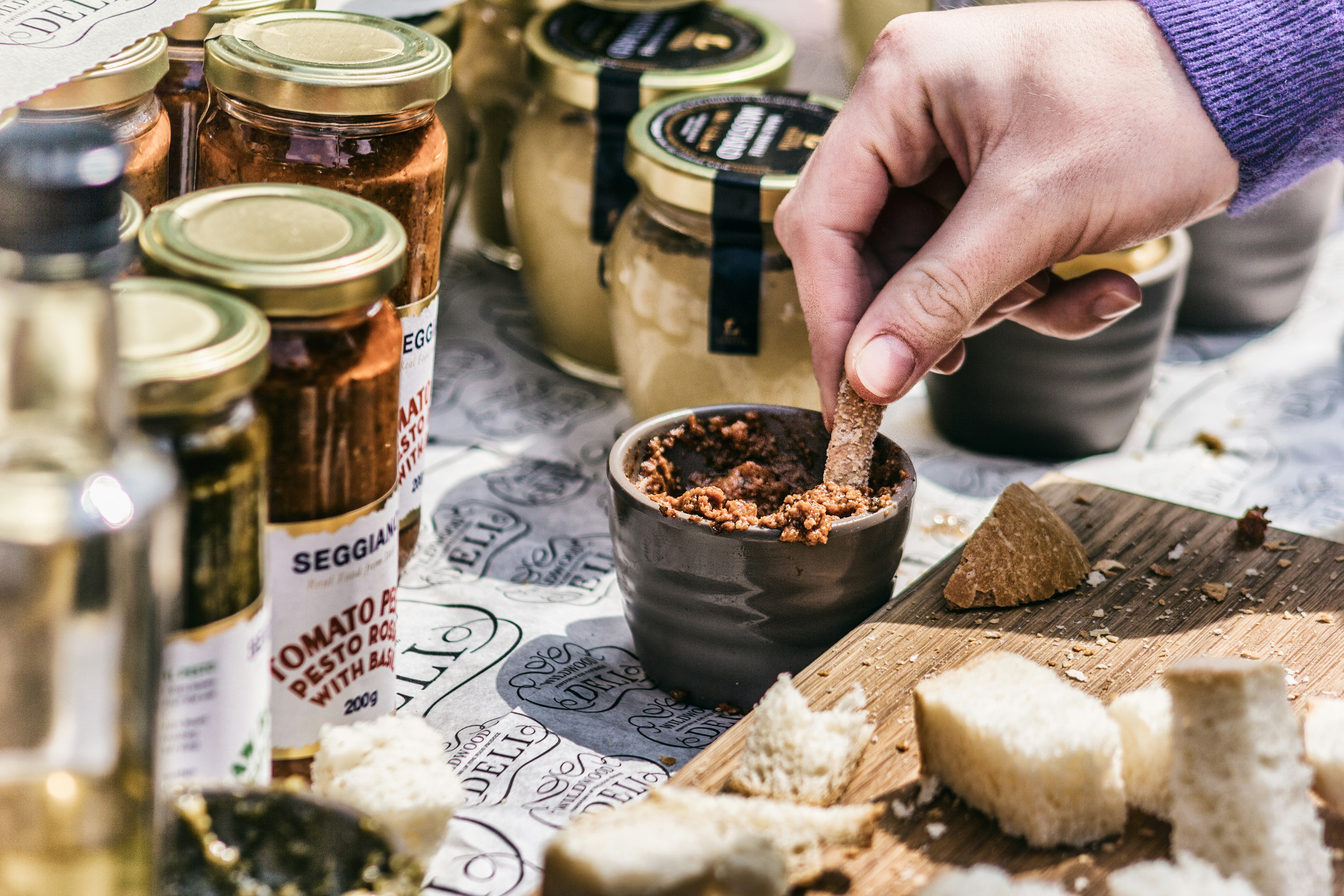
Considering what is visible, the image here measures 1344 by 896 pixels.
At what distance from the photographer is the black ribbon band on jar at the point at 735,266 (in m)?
1.31

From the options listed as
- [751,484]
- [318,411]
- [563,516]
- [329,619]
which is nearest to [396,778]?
[329,619]

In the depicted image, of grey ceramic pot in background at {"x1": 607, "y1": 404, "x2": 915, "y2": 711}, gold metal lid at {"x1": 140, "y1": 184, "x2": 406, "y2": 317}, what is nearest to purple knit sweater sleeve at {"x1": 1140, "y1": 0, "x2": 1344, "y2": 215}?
grey ceramic pot in background at {"x1": 607, "y1": 404, "x2": 915, "y2": 711}

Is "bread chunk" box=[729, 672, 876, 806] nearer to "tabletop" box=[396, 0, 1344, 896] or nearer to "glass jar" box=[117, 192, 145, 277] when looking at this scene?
"tabletop" box=[396, 0, 1344, 896]

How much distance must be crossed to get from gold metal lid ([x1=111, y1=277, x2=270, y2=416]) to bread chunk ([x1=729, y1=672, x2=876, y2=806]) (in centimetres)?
41

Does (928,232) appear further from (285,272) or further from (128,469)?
(128,469)

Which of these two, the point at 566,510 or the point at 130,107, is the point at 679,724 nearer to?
the point at 566,510

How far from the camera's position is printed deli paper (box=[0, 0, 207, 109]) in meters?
0.96

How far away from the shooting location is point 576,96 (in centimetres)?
155

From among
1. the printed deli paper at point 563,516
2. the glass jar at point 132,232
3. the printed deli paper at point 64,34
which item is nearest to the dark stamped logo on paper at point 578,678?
the printed deli paper at point 563,516

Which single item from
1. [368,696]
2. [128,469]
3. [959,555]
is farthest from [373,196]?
[959,555]

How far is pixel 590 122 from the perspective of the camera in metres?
1.57

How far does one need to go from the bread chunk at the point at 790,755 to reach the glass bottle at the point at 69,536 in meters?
0.43

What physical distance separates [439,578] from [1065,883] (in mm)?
663

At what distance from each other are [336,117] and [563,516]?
570 millimetres
